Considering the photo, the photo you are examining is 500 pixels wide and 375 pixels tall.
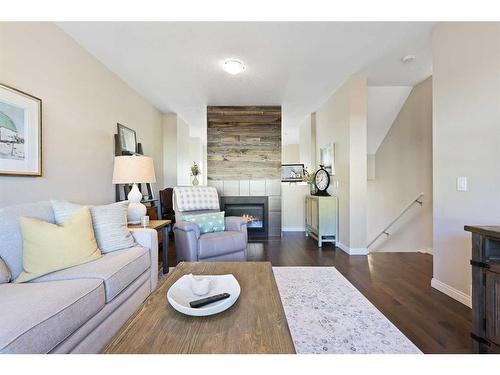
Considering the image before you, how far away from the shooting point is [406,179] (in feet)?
13.2

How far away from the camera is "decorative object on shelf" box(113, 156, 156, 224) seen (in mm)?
2559

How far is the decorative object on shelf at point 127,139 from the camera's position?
3.25m

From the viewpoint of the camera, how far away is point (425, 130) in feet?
12.3

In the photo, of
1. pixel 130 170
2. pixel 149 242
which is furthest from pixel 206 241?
pixel 130 170

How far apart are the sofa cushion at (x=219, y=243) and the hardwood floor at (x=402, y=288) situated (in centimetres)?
64

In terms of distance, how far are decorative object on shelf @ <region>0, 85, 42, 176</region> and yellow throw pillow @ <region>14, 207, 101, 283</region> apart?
25.9 inches

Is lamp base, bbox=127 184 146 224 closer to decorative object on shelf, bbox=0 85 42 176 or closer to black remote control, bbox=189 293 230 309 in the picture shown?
decorative object on shelf, bbox=0 85 42 176

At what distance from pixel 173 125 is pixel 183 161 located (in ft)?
2.84

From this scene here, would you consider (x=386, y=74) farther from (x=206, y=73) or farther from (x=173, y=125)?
(x=173, y=125)

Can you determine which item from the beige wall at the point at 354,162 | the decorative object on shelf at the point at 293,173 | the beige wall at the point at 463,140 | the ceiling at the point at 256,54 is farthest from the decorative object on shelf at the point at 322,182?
the beige wall at the point at 463,140

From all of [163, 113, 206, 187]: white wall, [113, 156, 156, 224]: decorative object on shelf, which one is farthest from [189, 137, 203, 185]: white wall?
[113, 156, 156, 224]: decorative object on shelf

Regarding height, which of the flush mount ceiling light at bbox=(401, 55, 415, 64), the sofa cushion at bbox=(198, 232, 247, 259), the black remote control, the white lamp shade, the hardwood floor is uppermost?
the flush mount ceiling light at bbox=(401, 55, 415, 64)

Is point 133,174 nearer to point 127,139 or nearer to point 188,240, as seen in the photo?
point 188,240
